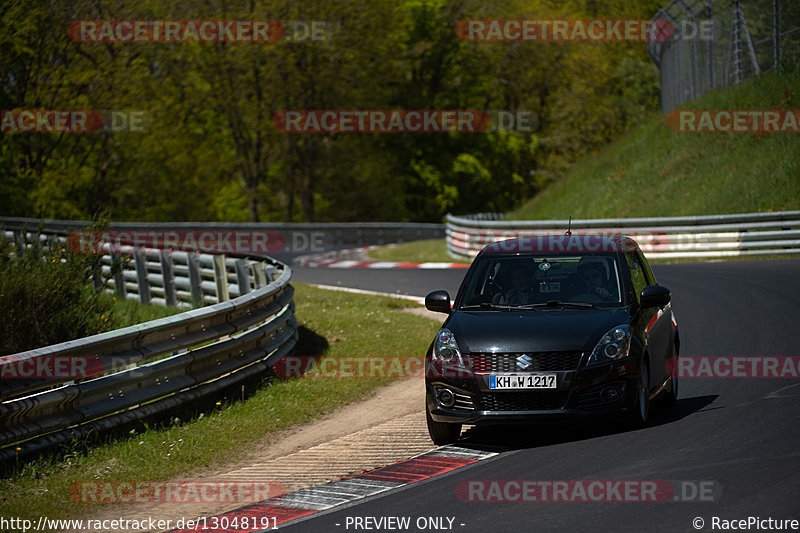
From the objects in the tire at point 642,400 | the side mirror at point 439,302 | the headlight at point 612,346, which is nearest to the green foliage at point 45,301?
the side mirror at point 439,302

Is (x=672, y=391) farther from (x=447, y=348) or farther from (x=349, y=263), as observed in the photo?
(x=349, y=263)

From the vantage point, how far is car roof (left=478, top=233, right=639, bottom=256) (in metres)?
9.52

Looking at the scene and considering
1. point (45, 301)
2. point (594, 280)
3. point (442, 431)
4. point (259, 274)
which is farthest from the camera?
point (259, 274)

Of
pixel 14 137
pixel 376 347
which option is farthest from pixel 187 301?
pixel 14 137

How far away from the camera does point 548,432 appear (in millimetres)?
8977

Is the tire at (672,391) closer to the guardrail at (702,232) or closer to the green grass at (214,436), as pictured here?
the green grass at (214,436)

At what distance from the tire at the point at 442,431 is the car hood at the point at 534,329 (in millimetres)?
697

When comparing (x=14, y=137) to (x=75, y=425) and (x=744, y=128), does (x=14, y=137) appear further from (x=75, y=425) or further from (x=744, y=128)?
(x=75, y=425)

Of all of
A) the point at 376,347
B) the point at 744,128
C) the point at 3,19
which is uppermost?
the point at 3,19

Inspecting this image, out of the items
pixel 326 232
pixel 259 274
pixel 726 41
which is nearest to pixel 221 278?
pixel 259 274

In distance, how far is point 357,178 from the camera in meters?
61.2

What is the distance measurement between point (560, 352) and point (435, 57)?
5962cm

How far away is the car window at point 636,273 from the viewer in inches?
369

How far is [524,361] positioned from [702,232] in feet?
62.6
